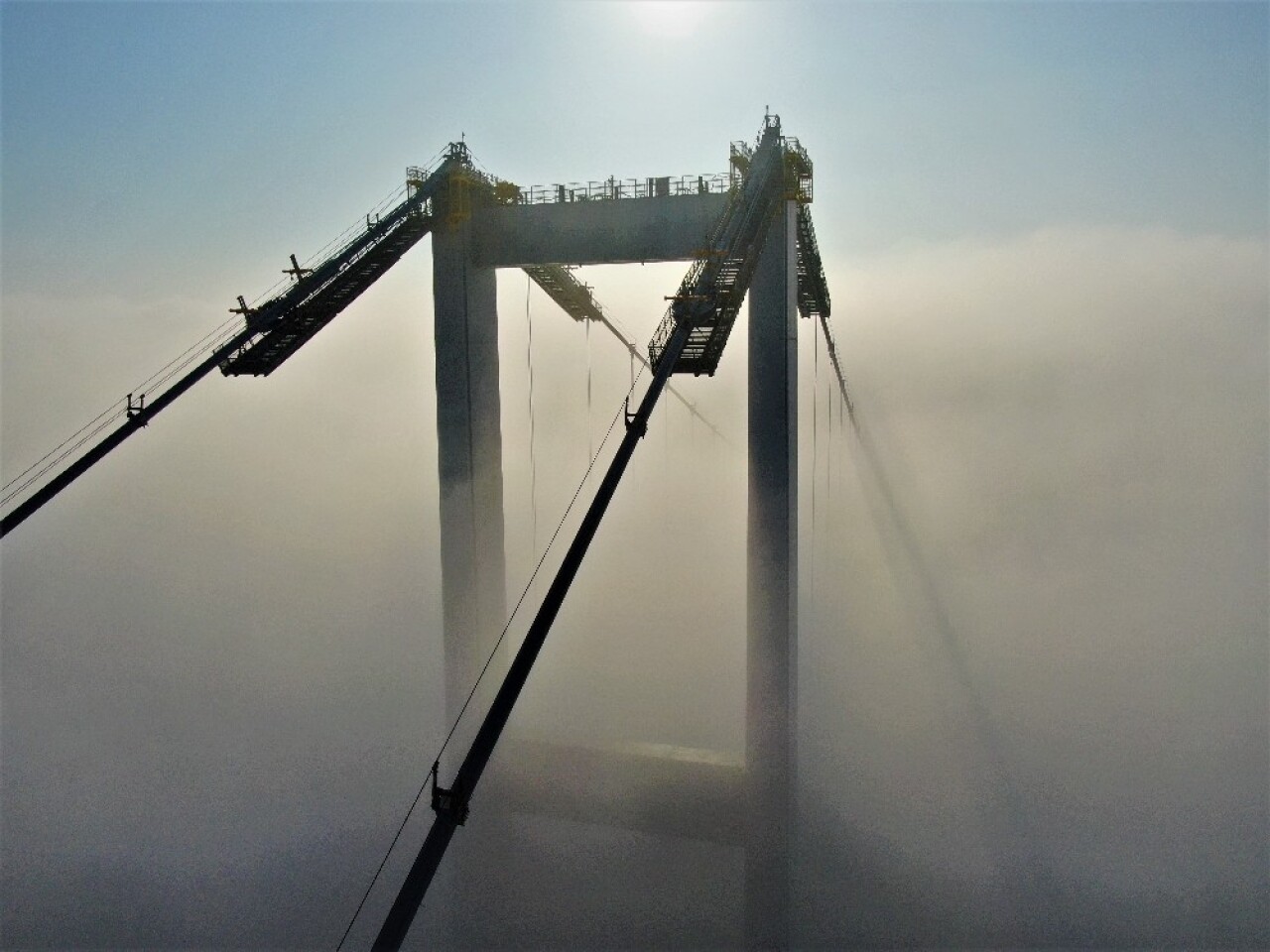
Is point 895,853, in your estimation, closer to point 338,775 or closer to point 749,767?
point 749,767

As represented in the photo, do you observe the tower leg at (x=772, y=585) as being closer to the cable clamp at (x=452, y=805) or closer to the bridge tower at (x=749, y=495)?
the bridge tower at (x=749, y=495)


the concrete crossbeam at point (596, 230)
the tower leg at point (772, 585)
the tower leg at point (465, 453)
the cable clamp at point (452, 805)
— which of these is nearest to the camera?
the cable clamp at point (452, 805)

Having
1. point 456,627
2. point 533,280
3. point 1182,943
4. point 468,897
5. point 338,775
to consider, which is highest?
point 533,280

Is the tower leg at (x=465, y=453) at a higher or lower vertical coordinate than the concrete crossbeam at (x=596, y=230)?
lower

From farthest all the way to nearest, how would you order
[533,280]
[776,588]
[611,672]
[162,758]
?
[611,672] < [162,758] < [533,280] < [776,588]

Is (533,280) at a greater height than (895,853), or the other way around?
(533,280)

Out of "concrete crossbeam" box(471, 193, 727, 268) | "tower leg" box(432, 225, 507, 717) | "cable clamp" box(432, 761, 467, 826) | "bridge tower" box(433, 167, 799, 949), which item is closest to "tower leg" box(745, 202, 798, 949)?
"bridge tower" box(433, 167, 799, 949)

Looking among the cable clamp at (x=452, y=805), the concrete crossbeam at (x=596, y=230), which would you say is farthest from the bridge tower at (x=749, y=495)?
the cable clamp at (x=452, y=805)

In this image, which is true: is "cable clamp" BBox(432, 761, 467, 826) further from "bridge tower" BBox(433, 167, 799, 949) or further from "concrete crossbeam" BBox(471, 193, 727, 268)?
"concrete crossbeam" BBox(471, 193, 727, 268)

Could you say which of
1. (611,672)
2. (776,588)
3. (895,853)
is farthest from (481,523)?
(611,672)
